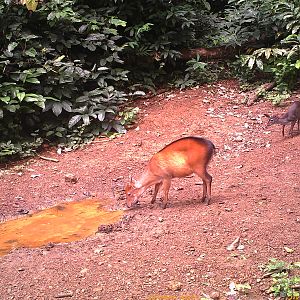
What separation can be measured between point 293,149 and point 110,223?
3425mm

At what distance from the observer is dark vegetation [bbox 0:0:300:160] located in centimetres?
988

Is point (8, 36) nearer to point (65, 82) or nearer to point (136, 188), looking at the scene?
point (65, 82)

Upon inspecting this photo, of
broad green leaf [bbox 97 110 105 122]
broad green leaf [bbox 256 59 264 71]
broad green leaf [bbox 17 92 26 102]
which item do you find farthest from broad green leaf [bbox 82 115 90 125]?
broad green leaf [bbox 256 59 264 71]

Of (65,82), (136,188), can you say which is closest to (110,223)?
(136,188)

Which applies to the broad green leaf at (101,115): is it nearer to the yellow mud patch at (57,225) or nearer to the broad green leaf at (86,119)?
the broad green leaf at (86,119)

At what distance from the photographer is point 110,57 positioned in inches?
432

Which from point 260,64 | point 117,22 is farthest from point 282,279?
point 117,22

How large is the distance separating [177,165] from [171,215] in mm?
684

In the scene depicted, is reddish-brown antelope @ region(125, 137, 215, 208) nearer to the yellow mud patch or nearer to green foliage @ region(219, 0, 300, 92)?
the yellow mud patch

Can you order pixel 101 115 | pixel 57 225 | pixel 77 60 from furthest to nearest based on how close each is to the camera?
pixel 77 60 → pixel 101 115 → pixel 57 225

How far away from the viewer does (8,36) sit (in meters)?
10.0

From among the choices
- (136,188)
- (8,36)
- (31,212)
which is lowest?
(31,212)

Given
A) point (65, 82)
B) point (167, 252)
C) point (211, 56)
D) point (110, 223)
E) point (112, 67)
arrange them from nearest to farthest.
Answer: point (167, 252), point (110, 223), point (65, 82), point (112, 67), point (211, 56)

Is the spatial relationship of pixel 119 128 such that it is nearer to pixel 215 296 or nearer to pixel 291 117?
pixel 291 117
